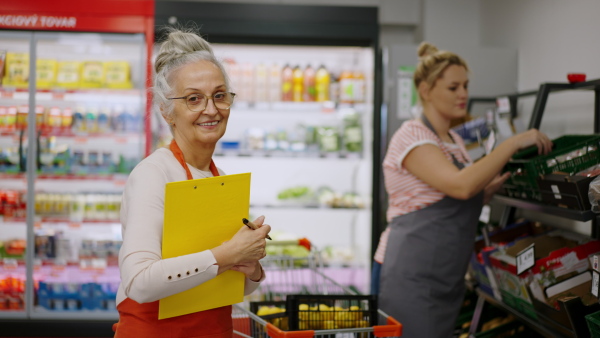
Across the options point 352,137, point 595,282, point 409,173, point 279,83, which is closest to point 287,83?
point 279,83

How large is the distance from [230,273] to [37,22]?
3.11 metres

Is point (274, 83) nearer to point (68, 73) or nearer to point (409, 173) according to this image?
point (68, 73)

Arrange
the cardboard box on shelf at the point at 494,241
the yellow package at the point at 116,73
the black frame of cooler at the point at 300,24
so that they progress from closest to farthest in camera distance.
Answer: the cardboard box on shelf at the point at 494,241
the black frame of cooler at the point at 300,24
the yellow package at the point at 116,73

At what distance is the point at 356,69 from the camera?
4.66 metres

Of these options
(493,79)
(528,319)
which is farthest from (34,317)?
(493,79)

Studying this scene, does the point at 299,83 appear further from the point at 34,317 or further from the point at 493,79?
the point at 34,317

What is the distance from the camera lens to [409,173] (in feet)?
8.62

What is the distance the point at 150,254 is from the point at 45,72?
10.8ft

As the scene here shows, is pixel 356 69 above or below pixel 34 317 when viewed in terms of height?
above

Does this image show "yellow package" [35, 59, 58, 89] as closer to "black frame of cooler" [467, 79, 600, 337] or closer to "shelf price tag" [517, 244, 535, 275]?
"black frame of cooler" [467, 79, 600, 337]

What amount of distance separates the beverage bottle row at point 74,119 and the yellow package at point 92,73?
0.21m

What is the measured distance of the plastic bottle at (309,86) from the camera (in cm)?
444

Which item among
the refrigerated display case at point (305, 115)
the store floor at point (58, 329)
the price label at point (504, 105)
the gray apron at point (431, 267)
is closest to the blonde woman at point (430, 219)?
the gray apron at point (431, 267)

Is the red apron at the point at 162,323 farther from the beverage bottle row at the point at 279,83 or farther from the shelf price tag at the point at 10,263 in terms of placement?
the shelf price tag at the point at 10,263
